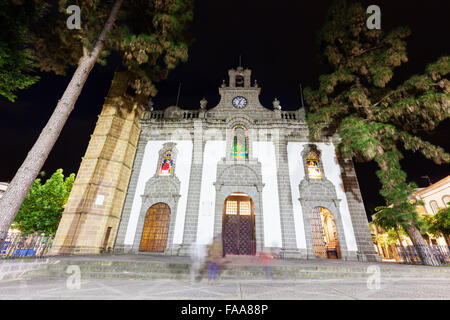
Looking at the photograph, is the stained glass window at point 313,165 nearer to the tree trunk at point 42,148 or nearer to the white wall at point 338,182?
the white wall at point 338,182

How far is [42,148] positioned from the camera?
5.88m

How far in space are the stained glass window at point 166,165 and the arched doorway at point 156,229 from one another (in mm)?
2203

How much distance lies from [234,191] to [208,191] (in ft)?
5.73

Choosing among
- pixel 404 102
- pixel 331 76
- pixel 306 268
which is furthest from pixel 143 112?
pixel 404 102

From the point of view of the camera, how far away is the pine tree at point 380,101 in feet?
29.1

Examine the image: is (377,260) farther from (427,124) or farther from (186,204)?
(186,204)

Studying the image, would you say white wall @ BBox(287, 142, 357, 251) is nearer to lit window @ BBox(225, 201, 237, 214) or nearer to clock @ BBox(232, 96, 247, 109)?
lit window @ BBox(225, 201, 237, 214)

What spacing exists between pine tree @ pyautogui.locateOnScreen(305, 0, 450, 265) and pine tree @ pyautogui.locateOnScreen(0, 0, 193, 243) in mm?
9434

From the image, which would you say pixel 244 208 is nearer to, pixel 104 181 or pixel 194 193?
pixel 194 193

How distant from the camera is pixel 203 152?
44.4ft

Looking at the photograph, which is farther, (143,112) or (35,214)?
(35,214)

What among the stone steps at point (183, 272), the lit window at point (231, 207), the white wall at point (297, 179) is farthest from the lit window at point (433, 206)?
the lit window at point (231, 207)

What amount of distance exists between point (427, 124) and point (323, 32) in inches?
333
